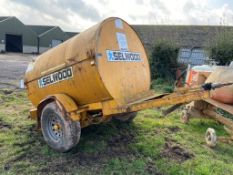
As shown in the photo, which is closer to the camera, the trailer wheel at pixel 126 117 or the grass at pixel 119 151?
the grass at pixel 119 151

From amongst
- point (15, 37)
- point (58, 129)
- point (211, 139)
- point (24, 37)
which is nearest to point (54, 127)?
point (58, 129)

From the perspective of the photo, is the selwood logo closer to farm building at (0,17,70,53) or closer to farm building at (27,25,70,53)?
farm building at (0,17,70,53)

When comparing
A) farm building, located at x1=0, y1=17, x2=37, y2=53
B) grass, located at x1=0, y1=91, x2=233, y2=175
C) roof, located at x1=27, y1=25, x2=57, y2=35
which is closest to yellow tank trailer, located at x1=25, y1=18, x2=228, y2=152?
grass, located at x1=0, y1=91, x2=233, y2=175

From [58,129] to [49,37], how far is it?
38.5m

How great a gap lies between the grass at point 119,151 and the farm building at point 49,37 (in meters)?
36.0

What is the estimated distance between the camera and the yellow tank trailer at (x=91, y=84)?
446 cm

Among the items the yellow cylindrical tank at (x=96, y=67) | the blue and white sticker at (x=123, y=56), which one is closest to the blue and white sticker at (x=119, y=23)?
the yellow cylindrical tank at (x=96, y=67)

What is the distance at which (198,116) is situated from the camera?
681 centimetres

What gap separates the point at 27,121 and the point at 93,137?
165 centimetres

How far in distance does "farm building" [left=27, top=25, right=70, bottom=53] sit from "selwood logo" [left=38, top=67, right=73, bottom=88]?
121ft

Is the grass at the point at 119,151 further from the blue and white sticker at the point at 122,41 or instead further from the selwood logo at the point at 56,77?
the blue and white sticker at the point at 122,41

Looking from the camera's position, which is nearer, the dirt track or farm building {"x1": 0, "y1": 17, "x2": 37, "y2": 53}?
the dirt track

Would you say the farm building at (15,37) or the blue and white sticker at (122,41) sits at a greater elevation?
the farm building at (15,37)

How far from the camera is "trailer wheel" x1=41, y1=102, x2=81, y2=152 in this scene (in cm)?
471
